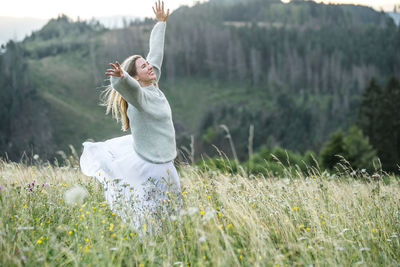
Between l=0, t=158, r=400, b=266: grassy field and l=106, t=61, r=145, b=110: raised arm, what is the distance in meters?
1.07

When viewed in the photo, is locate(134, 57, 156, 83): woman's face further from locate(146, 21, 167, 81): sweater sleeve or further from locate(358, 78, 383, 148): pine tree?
locate(358, 78, 383, 148): pine tree

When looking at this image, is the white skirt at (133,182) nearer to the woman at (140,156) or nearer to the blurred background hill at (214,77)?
the woman at (140,156)

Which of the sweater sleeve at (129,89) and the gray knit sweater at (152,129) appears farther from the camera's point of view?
the gray knit sweater at (152,129)

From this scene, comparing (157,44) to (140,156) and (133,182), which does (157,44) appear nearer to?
(140,156)

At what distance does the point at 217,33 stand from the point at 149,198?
10583cm

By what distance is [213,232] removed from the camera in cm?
273

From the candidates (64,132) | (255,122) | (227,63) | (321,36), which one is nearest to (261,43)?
→ (227,63)

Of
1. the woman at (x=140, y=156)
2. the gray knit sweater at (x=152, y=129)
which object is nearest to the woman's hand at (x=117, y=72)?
the woman at (x=140, y=156)

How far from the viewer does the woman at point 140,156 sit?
3410 millimetres

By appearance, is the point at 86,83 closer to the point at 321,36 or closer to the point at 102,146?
the point at 321,36

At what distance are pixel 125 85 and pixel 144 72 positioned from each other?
65 centimetres

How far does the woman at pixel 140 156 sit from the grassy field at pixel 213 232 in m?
0.19

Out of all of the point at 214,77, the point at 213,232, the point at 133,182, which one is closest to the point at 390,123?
the point at 133,182

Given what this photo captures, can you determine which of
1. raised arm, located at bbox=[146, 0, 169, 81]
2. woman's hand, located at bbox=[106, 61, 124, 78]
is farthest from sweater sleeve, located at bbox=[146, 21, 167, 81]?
woman's hand, located at bbox=[106, 61, 124, 78]
